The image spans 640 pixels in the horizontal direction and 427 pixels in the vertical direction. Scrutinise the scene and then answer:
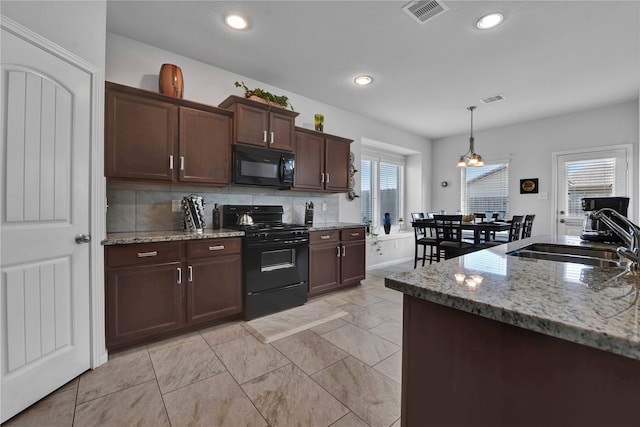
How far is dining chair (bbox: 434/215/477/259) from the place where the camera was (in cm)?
380

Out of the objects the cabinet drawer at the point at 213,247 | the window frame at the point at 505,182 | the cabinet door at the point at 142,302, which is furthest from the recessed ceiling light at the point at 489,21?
the window frame at the point at 505,182

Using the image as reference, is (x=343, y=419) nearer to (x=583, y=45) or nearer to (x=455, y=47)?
(x=455, y=47)

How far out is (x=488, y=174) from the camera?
5.45 metres

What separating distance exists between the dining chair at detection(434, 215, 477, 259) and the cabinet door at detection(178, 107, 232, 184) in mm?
2931

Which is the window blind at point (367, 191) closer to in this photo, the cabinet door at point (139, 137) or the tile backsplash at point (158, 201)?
the tile backsplash at point (158, 201)

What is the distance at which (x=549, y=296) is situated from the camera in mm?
729

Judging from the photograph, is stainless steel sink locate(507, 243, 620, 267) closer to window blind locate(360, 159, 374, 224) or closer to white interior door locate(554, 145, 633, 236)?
window blind locate(360, 159, 374, 224)

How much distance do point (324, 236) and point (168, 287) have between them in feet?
5.70

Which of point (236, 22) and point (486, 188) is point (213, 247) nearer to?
point (236, 22)

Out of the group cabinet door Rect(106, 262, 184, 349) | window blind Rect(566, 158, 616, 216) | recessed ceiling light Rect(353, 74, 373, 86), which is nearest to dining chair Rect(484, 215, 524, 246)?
window blind Rect(566, 158, 616, 216)

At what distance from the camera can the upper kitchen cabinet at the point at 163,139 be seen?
225 centimetres

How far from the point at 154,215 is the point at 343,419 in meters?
2.38

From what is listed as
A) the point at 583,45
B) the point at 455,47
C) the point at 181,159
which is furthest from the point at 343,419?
the point at 583,45

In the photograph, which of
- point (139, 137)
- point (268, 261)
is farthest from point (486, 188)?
point (139, 137)
